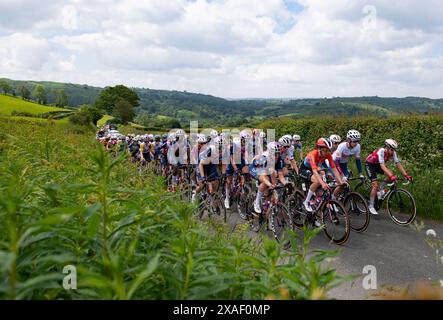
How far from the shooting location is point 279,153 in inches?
380

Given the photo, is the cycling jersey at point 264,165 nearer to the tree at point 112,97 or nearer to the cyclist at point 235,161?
the cyclist at point 235,161

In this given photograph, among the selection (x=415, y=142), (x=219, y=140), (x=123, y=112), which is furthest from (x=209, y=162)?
(x=123, y=112)

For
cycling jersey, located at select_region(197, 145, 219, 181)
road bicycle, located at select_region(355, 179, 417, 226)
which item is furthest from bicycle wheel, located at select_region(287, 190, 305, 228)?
cycling jersey, located at select_region(197, 145, 219, 181)

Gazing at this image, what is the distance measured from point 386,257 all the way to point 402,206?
332 cm

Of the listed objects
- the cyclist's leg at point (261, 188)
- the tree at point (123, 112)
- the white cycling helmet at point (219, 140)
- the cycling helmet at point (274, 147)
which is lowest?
the tree at point (123, 112)

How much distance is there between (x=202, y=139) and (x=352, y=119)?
39.1 ft

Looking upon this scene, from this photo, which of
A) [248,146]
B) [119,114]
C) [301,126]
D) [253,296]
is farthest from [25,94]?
[253,296]

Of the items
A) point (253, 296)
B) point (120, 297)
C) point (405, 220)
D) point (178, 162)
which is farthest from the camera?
point (178, 162)

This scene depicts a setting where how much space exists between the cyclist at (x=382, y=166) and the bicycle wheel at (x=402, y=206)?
0.37 meters

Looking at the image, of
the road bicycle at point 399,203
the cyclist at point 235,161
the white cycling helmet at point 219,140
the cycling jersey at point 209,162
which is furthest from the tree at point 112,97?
the road bicycle at point 399,203

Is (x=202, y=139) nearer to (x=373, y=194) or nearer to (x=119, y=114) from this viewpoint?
(x=373, y=194)

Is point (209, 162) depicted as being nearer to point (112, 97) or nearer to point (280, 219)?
point (280, 219)

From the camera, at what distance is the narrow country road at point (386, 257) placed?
21.2ft

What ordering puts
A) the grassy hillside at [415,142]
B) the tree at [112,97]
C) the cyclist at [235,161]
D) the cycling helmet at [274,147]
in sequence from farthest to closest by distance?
1. the tree at [112,97]
2. the cyclist at [235,161]
3. the grassy hillside at [415,142]
4. the cycling helmet at [274,147]
